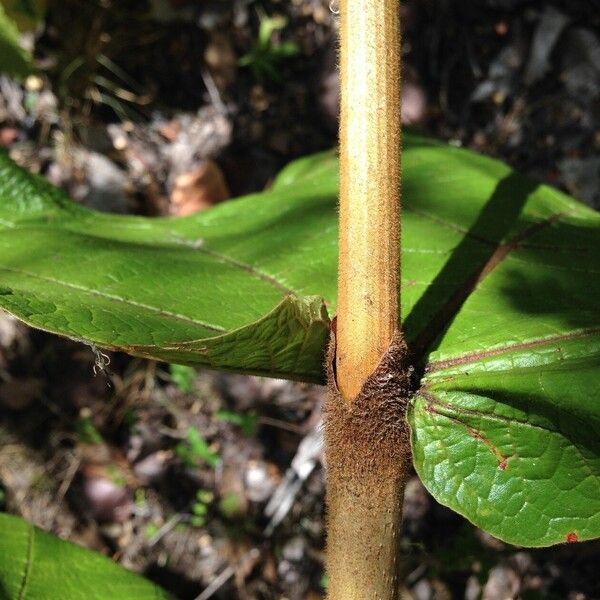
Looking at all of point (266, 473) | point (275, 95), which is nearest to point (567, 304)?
point (266, 473)

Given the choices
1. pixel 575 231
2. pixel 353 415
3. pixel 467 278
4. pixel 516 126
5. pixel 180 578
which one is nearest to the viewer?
pixel 353 415

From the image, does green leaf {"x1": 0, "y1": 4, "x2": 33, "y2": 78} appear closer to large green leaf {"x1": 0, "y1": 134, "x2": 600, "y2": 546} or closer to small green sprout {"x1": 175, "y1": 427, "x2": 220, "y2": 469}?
small green sprout {"x1": 175, "y1": 427, "x2": 220, "y2": 469}

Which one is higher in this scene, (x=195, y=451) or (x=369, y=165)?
(x=369, y=165)

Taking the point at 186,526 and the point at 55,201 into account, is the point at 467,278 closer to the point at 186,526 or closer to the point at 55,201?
the point at 55,201

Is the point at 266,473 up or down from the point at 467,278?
down

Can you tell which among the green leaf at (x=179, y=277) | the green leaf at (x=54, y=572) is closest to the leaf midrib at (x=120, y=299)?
the green leaf at (x=179, y=277)

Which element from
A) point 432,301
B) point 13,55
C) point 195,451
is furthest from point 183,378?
point 432,301

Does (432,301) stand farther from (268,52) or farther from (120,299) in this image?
(268,52)
